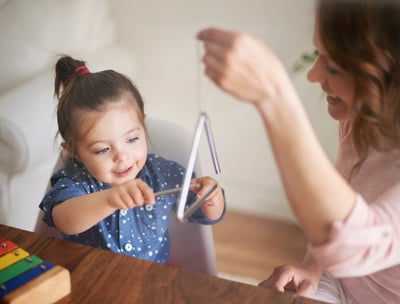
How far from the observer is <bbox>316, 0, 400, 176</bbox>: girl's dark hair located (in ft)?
1.59

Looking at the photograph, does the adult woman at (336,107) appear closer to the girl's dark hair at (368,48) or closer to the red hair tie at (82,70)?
the girl's dark hair at (368,48)

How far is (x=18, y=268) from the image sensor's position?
23.4 inches

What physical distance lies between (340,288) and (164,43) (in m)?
0.38

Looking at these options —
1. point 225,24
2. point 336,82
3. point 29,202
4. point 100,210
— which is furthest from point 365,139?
point 29,202

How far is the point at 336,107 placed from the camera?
57 cm

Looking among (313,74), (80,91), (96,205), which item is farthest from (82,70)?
(313,74)

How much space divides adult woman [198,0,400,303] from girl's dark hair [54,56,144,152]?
15 cm

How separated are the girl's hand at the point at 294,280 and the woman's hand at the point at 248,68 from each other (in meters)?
0.27

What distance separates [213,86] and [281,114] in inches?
4.5

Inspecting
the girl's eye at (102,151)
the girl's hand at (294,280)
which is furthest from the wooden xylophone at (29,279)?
the girl's hand at (294,280)

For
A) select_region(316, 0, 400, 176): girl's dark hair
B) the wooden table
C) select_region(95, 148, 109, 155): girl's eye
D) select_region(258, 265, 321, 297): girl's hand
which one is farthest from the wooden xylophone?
select_region(316, 0, 400, 176): girl's dark hair

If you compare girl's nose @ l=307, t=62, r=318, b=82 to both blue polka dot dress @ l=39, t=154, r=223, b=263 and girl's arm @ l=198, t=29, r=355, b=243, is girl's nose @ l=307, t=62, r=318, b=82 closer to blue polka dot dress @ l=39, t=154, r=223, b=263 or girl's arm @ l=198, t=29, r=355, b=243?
girl's arm @ l=198, t=29, r=355, b=243

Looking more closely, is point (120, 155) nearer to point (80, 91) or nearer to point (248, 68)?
point (80, 91)

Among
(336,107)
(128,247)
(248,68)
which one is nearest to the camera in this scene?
(248,68)
